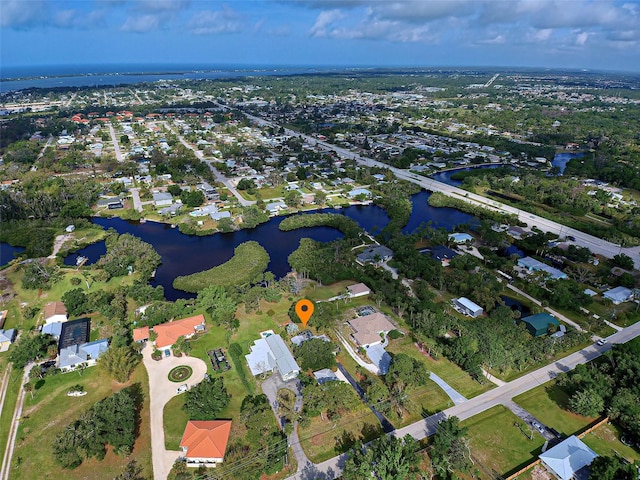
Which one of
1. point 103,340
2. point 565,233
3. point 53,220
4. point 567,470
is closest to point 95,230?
point 53,220

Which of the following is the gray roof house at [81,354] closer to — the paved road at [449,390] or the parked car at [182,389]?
the parked car at [182,389]

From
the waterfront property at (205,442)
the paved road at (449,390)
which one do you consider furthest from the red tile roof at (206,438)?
the paved road at (449,390)

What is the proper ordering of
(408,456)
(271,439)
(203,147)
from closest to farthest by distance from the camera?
1. (408,456)
2. (271,439)
3. (203,147)

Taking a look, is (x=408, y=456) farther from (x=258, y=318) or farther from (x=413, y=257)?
(x=413, y=257)

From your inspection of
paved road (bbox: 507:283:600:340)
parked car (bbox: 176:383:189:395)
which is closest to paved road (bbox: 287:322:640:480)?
paved road (bbox: 507:283:600:340)

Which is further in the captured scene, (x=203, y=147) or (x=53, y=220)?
(x=203, y=147)

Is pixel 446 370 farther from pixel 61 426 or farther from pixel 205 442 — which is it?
pixel 61 426

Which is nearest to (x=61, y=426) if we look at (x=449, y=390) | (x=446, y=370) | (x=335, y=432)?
(x=335, y=432)
